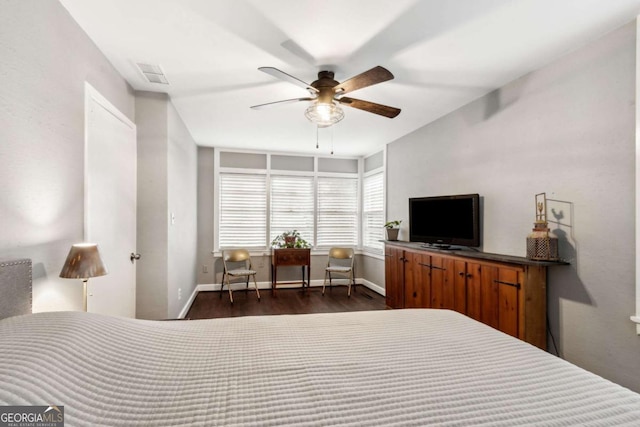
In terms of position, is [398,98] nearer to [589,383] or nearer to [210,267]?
[589,383]

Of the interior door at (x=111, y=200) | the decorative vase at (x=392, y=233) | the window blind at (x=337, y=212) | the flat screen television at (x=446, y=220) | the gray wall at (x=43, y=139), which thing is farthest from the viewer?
the window blind at (x=337, y=212)

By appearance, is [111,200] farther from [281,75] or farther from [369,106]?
[369,106]

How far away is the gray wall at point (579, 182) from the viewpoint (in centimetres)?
187

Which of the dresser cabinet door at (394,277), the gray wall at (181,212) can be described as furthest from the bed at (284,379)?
the dresser cabinet door at (394,277)

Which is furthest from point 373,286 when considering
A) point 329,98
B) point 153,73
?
point 153,73

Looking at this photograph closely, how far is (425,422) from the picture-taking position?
2.58 ft

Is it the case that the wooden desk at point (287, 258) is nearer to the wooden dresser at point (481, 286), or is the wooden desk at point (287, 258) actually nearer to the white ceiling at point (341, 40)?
the wooden dresser at point (481, 286)

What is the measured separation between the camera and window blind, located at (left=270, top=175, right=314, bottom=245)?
538 centimetres

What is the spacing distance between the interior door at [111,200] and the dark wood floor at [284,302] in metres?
1.50

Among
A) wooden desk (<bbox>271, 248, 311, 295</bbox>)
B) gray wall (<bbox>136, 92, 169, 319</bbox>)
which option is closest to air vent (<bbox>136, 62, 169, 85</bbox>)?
gray wall (<bbox>136, 92, 169, 319</bbox>)

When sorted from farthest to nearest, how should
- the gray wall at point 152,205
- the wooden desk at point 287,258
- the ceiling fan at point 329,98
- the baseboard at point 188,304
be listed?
the wooden desk at point 287,258 → the baseboard at point 188,304 → the gray wall at point 152,205 → the ceiling fan at point 329,98

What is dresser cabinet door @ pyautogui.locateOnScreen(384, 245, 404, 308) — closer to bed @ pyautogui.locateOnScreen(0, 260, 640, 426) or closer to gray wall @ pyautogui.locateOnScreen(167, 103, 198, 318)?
bed @ pyautogui.locateOnScreen(0, 260, 640, 426)

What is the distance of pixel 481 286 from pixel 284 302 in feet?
9.16

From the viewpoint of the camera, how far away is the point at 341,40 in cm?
201
